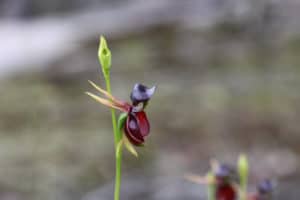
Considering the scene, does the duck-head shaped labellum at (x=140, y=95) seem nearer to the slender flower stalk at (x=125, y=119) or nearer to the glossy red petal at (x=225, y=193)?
the slender flower stalk at (x=125, y=119)

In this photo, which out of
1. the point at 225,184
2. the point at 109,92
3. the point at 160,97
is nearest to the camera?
the point at 109,92

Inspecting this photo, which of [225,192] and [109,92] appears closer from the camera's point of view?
[109,92]

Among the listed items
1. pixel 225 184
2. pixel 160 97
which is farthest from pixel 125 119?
pixel 160 97

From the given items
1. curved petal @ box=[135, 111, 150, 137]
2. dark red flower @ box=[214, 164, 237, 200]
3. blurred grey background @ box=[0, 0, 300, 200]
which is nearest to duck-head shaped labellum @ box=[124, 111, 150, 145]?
curved petal @ box=[135, 111, 150, 137]

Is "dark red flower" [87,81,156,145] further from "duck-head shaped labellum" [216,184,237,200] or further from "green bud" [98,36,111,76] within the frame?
"duck-head shaped labellum" [216,184,237,200]

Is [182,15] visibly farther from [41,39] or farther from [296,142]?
[296,142]

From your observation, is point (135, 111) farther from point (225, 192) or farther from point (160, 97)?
point (160, 97)

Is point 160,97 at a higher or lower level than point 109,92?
higher
